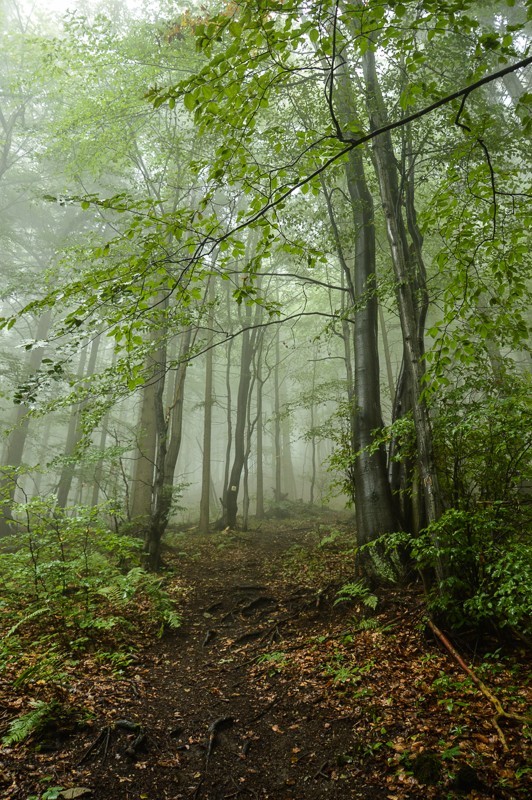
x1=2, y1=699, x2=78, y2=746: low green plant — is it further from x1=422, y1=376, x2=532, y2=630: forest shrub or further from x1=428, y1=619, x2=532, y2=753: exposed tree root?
x1=422, y1=376, x2=532, y2=630: forest shrub

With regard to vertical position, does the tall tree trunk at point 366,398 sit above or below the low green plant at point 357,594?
above

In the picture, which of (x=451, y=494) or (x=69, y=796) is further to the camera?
(x=451, y=494)

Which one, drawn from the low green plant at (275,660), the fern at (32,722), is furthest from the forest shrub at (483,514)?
the fern at (32,722)

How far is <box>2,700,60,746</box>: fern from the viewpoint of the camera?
10.8ft

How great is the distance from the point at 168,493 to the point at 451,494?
702 cm

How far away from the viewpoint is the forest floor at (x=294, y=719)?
3037 millimetres

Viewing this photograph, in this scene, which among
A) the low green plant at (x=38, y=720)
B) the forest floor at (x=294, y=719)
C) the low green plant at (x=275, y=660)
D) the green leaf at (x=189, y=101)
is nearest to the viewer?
the green leaf at (x=189, y=101)

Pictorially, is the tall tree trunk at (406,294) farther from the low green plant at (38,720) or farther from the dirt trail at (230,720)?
the low green plant at (38,720)

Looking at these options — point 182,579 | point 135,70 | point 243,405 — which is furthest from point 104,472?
point 135,70

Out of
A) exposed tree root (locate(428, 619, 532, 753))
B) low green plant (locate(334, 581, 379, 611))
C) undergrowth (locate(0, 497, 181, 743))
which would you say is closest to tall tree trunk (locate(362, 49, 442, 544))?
exposed tree root (locate(428, 619, 532, 753))

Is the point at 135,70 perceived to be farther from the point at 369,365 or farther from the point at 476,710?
the point at 476,710

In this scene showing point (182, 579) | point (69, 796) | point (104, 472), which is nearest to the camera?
point (69, 796)

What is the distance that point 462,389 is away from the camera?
5082 mm

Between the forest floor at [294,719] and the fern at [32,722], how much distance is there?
0.10 metres
